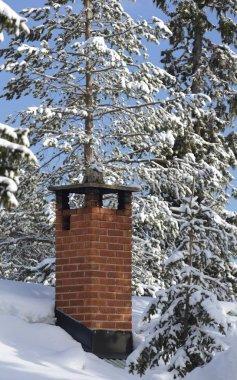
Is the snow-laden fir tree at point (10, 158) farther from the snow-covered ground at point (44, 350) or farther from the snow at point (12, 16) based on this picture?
the snow-covered ground at point (44, 350)

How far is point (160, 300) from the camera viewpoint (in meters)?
10.8

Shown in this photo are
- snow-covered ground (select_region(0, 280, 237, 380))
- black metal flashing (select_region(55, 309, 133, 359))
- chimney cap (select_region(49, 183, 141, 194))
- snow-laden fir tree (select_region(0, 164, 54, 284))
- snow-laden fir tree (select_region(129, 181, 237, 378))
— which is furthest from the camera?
snow-laden fir tree (select_region(0, 164, 54, 284))

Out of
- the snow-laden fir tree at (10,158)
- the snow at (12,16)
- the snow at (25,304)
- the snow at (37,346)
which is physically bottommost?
the snow at (37,346)

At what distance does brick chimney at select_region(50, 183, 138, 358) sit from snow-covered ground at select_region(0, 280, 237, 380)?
1.09 feet

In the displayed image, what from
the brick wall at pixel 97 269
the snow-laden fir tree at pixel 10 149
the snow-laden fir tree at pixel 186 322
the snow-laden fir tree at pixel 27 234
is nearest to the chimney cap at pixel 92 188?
the brick wall at pixel 97 269

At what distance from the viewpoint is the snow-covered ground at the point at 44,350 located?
883 cm

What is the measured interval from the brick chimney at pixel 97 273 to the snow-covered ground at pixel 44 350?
0.33 metres

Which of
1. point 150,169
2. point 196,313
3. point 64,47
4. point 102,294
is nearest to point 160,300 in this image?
point 196,313

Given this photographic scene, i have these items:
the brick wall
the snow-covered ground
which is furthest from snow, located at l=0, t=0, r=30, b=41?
the brick wall

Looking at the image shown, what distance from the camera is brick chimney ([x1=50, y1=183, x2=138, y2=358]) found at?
11984mm

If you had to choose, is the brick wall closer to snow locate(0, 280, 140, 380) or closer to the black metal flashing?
the black metal flashing

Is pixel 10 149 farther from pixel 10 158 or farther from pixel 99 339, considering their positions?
pixel 99 339

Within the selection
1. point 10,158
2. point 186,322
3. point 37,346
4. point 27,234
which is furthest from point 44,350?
point 27,234

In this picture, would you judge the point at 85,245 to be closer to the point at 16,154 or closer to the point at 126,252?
the point at 126,252
